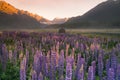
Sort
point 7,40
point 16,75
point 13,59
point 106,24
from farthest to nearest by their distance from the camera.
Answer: point 106,24
point 7,40
point 13,59
point 16,75

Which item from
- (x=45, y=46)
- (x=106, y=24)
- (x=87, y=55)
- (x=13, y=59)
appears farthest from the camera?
(x=106, y=24)

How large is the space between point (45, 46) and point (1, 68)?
779 centimetres

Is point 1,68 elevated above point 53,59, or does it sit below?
below

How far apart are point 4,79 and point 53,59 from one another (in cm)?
278

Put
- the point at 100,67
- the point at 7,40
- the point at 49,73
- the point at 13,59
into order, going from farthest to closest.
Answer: the point at 7,40
the point at 13,59
the point at 100,67
the point at 49,73

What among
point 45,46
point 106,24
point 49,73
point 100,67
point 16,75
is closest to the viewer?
point 49,73

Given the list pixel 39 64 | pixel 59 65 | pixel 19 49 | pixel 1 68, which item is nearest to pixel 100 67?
pixel 59 65

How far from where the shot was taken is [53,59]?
10320 mm

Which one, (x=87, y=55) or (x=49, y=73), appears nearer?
(x=49, y=73)

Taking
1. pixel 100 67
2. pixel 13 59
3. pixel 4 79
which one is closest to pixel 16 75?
pixel 4 79

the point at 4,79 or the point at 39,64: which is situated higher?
the point at 39,64

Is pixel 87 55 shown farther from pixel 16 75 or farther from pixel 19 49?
pixel 16 75

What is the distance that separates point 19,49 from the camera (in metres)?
16.5

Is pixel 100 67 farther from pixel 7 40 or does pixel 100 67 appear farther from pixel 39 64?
pixel 7 40
